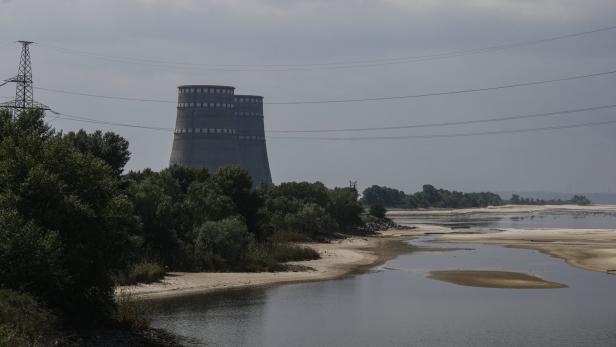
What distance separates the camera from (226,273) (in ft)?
184

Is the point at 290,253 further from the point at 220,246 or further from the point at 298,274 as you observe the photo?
the point at 220,246

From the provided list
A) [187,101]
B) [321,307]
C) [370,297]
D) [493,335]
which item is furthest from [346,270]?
[187,101]

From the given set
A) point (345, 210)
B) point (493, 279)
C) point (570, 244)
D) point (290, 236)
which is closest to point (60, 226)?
point (493, 279)

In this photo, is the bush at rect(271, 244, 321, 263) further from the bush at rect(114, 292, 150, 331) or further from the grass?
the bush at rect(114, 292, 150, 331)

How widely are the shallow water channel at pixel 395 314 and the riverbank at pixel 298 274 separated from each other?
1799mm

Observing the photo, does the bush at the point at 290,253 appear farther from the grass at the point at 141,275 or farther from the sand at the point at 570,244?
the sand at the point at 570,244

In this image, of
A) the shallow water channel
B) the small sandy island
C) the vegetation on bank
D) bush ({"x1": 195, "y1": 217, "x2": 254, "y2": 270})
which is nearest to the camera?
the vegetation on bank

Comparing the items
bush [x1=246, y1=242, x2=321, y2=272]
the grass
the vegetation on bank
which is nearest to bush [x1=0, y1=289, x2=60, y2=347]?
the vegetation on bank

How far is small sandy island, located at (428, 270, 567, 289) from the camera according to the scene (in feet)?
181

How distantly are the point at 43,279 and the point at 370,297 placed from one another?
24.1m

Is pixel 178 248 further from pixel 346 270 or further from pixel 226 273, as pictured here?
pixel 346 270

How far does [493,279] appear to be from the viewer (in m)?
58.6

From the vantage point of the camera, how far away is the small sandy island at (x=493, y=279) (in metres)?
55.1

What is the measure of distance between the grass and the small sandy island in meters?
20.4
